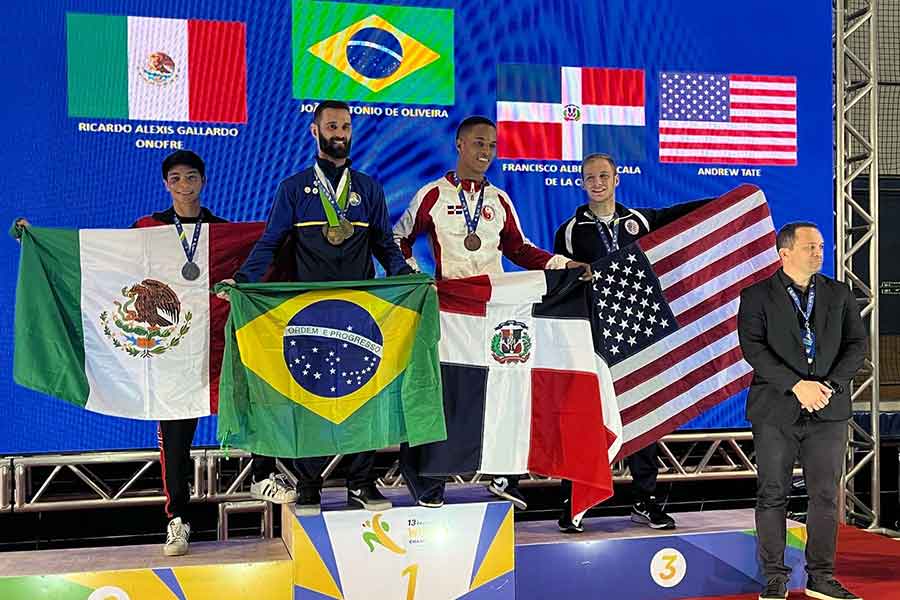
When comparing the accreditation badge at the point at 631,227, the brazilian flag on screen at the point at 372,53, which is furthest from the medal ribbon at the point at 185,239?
the accreditation badge at the point at 631,227

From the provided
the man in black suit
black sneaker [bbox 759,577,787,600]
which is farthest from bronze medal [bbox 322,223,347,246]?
black sneaker [bbox 759,577,787,600]

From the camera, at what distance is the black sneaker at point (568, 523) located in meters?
4.68

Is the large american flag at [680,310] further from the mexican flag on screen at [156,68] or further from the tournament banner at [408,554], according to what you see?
the mexican flag on screen at [156,68]

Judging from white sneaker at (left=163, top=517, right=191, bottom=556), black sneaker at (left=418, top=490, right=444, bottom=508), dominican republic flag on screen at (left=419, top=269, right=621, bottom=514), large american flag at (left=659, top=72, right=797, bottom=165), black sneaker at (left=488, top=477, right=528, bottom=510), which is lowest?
white sneaker at (left=163, top=517, right=191, bottom=556)

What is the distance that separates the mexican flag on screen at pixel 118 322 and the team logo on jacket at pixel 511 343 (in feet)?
4.24

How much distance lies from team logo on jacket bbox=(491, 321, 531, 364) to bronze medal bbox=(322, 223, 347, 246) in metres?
0.87

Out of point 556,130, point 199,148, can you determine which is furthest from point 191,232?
point 556,130

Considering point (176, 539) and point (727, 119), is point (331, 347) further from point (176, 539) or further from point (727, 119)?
point (727, 119)

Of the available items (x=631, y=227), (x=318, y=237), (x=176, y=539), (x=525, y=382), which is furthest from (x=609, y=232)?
(x=176, y=539)

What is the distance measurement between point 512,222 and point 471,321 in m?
0.56

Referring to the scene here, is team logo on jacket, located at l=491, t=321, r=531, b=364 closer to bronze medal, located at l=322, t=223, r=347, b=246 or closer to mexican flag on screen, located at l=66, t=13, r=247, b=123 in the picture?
bronze medal, located at l=322, t=223, r=347, b=246

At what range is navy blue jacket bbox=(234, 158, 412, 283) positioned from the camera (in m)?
4.16

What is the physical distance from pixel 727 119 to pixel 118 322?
393 centimetres

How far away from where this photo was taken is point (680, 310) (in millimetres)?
4867
